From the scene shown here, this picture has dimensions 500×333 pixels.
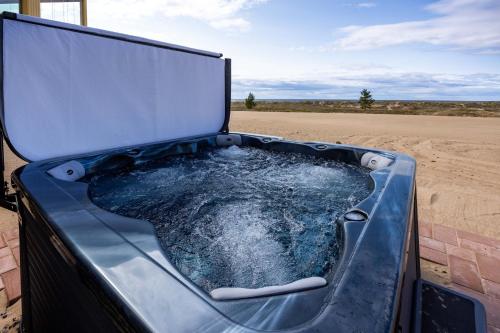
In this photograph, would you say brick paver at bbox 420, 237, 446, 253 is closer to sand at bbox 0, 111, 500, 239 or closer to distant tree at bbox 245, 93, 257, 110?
sand at bbox 0, 111, 500, 239

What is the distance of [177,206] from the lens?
5.15 ft

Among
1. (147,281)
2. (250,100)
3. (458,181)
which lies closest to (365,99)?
(250,100)

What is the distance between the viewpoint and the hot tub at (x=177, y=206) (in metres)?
0.55

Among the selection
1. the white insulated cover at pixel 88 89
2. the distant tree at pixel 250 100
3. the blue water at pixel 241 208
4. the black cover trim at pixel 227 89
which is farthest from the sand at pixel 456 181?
the distant tree at pixel 250 100

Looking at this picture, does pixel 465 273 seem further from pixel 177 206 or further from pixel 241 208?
pixel 177 206

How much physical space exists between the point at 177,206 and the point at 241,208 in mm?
336

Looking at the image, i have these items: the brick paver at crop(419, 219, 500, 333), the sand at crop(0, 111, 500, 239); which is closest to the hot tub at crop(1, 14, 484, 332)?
the brick paver at crop(419, 219, 500, 333)

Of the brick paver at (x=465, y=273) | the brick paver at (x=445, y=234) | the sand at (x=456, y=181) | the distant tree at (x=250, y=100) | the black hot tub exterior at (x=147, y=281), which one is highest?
the distant tree at (x=250, y=100)

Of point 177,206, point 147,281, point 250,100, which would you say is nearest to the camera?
point 147,281

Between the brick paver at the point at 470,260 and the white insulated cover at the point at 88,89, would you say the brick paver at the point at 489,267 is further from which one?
the white insulated cover at the point at 88,89

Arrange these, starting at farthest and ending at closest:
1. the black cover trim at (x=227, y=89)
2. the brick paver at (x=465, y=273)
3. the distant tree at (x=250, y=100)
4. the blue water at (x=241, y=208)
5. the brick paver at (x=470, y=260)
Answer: the distant tree at (x=250, y=100), the black cover trim at (x=227, y=89), the brick paver at (x=465, y=273), the brick paver at (x=470, y=260), the blue water at (x=241, y=208)

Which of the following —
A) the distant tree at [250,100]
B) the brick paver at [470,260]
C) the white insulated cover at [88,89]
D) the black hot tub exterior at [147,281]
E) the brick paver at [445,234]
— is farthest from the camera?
the distant tree at [250,100]

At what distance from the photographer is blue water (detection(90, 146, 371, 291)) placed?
3.29 feet

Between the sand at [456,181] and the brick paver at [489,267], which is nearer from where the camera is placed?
the brick paver at [489,267]
